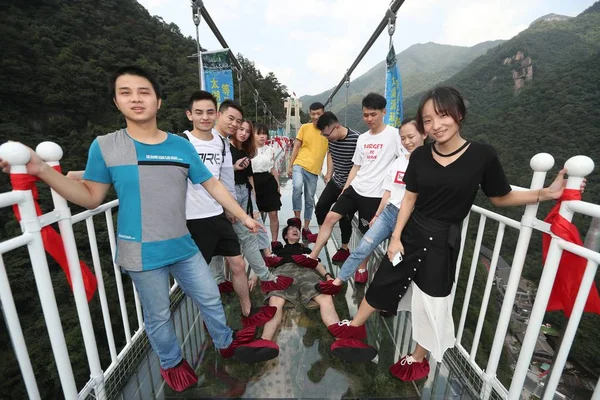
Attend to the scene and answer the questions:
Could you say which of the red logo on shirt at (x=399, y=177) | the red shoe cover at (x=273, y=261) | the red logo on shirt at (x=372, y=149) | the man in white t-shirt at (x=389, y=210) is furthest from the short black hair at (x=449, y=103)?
the red shoe cover at (x=273, y=261)

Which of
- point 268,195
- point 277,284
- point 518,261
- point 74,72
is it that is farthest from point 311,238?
point 74,72

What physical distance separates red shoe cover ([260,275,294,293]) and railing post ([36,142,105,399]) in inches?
48.0

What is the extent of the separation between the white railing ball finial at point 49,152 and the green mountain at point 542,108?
2198 centimetres

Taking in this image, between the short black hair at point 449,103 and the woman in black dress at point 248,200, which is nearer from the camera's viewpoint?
the short black hair at point 449,103

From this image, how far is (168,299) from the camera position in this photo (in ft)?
5.23

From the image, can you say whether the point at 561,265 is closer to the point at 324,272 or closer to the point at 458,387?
the point at 458,387

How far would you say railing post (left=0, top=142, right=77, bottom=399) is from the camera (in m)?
1.01

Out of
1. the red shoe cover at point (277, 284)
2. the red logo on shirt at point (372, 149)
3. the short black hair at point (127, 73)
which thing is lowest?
the red shoe cover at point (277, 284)

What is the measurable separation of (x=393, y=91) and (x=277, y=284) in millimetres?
2739

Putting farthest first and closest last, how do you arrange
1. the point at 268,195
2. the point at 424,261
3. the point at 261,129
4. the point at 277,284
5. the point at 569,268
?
the point at 268,195 < the point at 261,129 < the point at 277,284 < the point at 424,261 < the point at 569,268

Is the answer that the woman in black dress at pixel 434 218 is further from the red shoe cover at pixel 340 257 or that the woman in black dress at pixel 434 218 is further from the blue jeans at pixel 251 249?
the red shoe cover at pixel 340 257

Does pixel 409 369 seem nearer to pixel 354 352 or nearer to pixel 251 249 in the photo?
pixel 354 352

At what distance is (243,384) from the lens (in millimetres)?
1741

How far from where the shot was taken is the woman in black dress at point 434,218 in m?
1.39
